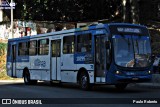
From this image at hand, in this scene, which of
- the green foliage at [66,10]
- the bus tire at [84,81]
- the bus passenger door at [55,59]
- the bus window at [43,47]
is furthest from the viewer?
the green foliage at [66,10]

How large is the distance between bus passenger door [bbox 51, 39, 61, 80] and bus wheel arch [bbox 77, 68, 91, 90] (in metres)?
2.30

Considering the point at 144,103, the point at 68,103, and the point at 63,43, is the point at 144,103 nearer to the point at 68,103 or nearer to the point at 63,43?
the point at 68,103

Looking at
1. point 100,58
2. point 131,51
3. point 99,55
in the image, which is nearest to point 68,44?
point 99,55

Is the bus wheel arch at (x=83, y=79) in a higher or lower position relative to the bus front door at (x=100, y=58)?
lower

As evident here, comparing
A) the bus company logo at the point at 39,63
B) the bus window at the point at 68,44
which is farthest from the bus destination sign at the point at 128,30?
the bus company logo at the point at 39,63

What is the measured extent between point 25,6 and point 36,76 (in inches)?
979

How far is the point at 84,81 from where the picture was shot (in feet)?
72.2

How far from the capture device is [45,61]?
26.2 metres

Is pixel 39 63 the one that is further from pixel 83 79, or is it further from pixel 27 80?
pixel 83 79

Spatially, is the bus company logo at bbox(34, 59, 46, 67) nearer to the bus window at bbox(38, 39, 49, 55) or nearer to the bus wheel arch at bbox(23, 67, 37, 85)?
the bus window at bbox(38, 39, 49, 55)

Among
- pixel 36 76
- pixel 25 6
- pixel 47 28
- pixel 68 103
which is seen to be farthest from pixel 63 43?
pixel 25 6

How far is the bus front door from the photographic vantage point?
2070 centimetres

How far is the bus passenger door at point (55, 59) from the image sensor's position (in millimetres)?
24719

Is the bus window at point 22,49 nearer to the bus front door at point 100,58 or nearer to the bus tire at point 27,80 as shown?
the bus tire at point 27,80
